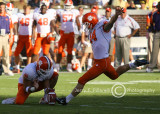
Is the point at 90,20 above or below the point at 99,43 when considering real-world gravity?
above

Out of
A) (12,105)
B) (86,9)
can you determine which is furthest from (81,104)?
(86,9)

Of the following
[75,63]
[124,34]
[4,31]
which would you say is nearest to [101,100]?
[4,31]

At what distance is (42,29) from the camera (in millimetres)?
16672

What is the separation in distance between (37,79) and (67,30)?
8.72 meters

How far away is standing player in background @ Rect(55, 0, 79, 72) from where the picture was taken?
16984 mm

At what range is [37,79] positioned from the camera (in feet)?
27.8

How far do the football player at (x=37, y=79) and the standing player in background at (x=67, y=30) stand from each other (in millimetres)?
8327

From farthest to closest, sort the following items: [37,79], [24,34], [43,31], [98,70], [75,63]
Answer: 1. [75,63]
2. [24,34]
3. [43,31]
4. [98,70]
5. [37,79]

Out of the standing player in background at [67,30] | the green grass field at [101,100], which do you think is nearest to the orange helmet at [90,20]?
the green grass field at [101,100]

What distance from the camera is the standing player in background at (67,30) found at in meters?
17.0

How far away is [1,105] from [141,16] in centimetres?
1547

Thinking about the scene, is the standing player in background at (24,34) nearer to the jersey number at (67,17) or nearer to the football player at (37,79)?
the jersey number at (67,17)

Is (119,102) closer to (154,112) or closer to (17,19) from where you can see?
(154,112)

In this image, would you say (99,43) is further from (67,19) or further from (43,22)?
(67,19)
